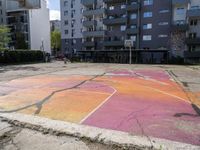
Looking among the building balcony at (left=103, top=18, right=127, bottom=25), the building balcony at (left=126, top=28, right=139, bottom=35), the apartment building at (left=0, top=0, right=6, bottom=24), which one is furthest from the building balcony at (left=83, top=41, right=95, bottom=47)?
the apartment building at (left=0, top=0, right=6, bottom=24)

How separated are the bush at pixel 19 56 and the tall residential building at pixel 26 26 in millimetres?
16373

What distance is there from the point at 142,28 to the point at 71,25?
27.0m

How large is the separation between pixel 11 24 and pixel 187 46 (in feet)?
164

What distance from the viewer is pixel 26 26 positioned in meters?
62.6

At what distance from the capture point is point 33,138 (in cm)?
477

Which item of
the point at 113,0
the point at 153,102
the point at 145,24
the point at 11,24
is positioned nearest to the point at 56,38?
the point at 11,24

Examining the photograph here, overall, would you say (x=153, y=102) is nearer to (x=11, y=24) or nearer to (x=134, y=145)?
(x=134, y=145)


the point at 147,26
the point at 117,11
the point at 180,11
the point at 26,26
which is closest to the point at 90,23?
the point at 117,11

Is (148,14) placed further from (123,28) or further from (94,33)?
(94,33)

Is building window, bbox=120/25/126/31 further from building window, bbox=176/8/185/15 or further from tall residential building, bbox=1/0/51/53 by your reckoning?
tall residential building, bbox=1/0/51/53

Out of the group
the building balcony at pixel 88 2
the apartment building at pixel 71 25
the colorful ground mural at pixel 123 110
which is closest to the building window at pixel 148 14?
the building balcony at pixel 88 2

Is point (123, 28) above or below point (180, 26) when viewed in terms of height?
above

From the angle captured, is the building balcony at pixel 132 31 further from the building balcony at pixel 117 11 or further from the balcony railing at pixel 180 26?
the balcony railing at pixel 180 26

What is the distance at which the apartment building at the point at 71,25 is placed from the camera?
64625 mm
